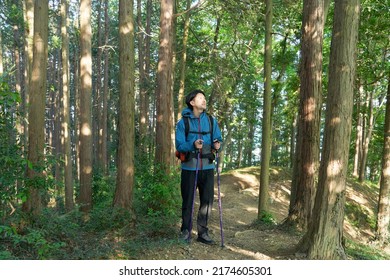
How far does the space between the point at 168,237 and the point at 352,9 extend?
4643mm

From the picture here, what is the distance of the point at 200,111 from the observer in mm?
6109

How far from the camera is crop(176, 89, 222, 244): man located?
19.6 ft

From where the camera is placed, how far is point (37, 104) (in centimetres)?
742

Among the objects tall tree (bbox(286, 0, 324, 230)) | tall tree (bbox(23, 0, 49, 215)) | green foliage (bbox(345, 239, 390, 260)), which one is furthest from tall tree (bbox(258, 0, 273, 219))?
tall tree (bbox(23, 0, 49, 215))

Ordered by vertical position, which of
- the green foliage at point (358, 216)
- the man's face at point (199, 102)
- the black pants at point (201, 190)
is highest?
the man's face at point (199, 102)

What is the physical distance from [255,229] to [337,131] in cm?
439

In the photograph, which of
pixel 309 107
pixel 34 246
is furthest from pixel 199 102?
pixel 34 246

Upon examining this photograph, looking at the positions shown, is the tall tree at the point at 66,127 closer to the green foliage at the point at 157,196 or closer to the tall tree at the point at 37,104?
the green foliage at the point at 157,196

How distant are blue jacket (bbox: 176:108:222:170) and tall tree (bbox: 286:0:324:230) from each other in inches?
100

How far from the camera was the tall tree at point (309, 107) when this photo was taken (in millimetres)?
7734

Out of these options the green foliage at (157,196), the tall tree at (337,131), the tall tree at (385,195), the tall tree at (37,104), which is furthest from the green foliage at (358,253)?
the tall tree at (37,104)

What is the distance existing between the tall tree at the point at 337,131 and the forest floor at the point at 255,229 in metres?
0.58

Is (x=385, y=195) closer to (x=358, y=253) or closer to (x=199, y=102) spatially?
(x=358, y=253)

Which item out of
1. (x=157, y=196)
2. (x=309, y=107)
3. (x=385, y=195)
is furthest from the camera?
(x=385, y=195)
